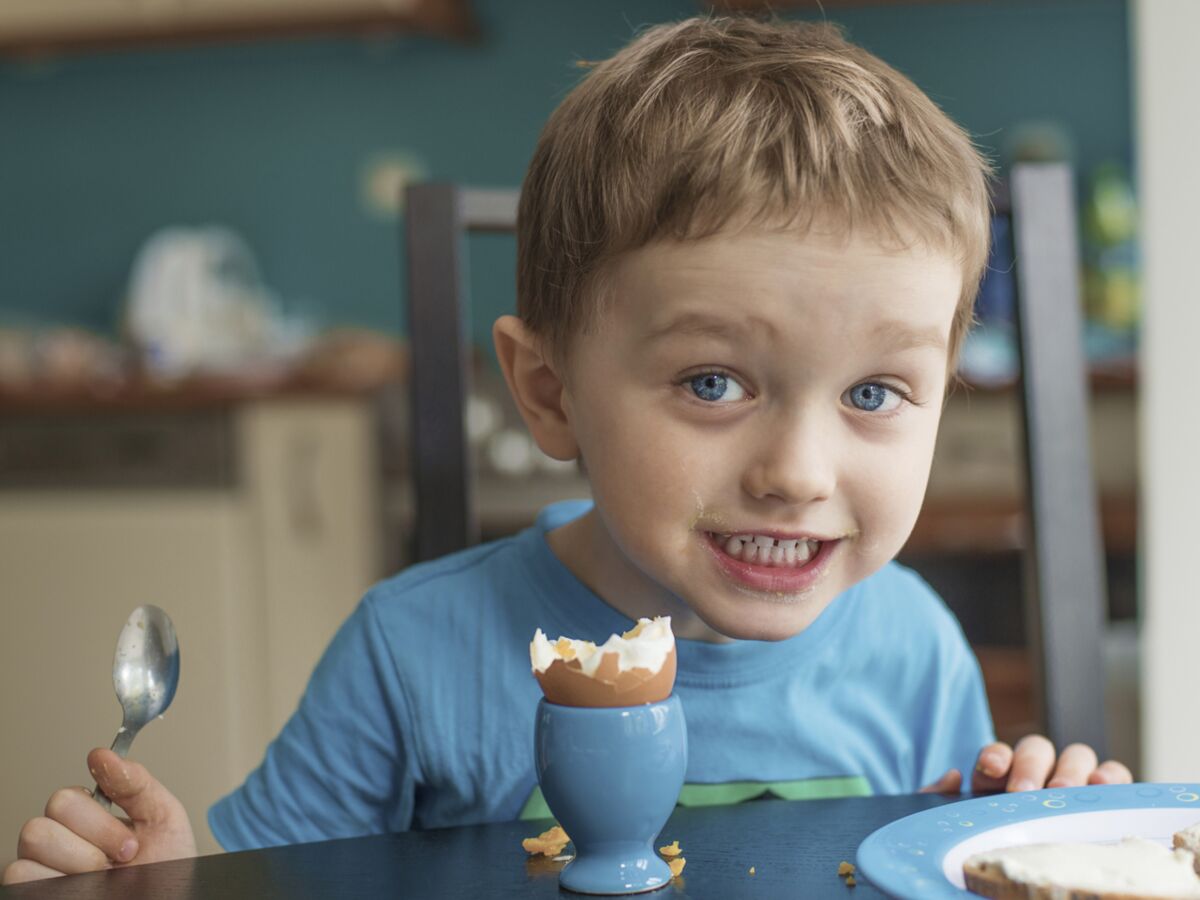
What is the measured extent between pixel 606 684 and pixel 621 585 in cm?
37

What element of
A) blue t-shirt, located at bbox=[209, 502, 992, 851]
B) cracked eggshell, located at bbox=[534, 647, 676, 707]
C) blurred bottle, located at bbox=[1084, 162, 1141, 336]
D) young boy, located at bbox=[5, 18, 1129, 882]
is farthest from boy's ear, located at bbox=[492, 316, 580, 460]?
blurred bottle, located at bbox=[1084, 162, 1141, 336]

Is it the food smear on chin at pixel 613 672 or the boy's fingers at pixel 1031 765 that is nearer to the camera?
the food smear on chin at pixel 613 672

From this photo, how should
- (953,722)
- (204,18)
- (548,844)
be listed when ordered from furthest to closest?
(204,18) → (953,722) → (548,844)

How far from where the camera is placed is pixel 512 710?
2.94 ft

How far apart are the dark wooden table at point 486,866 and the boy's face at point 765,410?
13 cm

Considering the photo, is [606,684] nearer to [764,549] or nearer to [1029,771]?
[764,549]

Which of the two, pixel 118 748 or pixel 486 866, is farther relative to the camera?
pixel 118 748

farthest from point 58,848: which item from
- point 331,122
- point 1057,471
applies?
point 331,122

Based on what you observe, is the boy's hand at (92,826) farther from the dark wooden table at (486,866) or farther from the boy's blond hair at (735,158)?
the boy's blond hair at (735,158)

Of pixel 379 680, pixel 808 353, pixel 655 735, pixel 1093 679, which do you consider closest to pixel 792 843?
pixel 655 735

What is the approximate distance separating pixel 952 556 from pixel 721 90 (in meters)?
1.86

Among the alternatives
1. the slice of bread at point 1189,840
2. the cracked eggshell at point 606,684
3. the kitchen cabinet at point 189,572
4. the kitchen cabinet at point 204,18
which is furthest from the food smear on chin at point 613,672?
the kitchen cabinet at point 204,18

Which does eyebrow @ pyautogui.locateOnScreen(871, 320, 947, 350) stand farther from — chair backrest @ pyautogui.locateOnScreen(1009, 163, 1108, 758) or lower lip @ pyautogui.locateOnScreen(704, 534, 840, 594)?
chair backrest @ pyautogui.locateOnScreen(1009, 163, 1108, 758)

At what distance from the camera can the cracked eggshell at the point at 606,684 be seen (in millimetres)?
554
